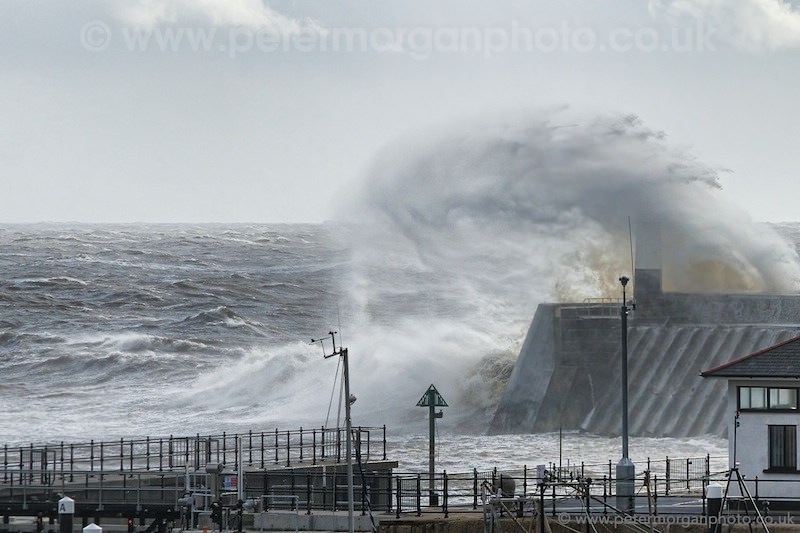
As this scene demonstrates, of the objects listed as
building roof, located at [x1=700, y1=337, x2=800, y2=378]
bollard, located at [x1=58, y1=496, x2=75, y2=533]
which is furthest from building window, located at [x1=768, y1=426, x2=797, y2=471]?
bollard, located at [x1=58, y1=496, x2=75, y2=533]

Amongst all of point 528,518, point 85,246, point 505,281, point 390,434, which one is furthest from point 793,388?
point 85,246

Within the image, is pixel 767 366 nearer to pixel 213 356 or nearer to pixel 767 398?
pixel 767 398

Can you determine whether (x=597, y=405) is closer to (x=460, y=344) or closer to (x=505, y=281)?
(x=460, y=344)

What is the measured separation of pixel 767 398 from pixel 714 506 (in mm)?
4304

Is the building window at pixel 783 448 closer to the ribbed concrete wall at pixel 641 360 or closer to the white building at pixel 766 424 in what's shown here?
the white building at pixel 766 424

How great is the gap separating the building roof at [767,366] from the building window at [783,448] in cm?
92

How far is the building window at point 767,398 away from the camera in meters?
29.0

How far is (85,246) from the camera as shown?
145250mm

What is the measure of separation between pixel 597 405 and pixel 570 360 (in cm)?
159

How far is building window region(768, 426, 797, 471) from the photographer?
29000 mm

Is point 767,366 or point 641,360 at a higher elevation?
point 641,360

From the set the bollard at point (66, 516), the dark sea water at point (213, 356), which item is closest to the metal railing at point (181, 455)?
the dark sea water at point (213, 356)

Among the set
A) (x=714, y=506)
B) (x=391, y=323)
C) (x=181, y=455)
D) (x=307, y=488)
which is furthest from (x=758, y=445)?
(x=391, y=323)

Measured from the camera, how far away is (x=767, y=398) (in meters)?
29.2
